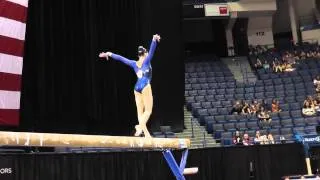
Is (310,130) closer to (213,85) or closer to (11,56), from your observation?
(213,85)

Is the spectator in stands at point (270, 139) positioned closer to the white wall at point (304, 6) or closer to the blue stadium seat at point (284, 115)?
the blue stadium seat at point (284, 115)

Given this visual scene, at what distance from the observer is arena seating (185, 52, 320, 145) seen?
54.0ft

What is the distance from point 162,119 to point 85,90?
3434mm

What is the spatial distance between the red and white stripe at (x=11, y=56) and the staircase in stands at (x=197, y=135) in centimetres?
599

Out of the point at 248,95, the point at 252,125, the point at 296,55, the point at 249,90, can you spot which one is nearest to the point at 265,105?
the point at 248,95

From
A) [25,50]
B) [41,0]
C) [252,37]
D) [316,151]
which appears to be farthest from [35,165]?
[252,37]

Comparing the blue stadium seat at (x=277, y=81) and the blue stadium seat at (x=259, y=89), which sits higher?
the blue stadium seat at (x=277, y=81)

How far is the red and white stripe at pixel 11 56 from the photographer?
37.3 ft

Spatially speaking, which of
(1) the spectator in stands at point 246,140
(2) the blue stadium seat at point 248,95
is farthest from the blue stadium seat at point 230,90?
(1) the spectator in stands at point 246,140

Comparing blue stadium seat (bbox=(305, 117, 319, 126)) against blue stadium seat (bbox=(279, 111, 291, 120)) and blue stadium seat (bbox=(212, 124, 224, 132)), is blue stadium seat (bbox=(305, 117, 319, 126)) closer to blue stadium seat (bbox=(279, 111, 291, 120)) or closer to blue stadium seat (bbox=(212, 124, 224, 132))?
blue stadium seat (bbox=(279, 111, 291, 120))

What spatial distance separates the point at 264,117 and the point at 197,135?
2484mm

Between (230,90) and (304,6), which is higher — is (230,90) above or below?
below

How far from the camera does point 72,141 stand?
5.62 m

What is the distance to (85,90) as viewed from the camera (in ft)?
44.6
